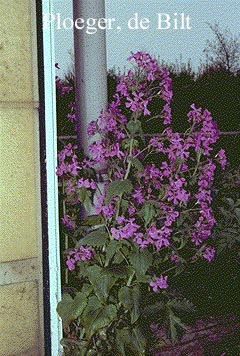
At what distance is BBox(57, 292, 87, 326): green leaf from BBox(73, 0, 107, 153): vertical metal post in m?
0.94

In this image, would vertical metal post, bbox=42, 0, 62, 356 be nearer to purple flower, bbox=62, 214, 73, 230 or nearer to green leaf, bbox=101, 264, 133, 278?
green leaf, bbox=101, 264, 133, 278

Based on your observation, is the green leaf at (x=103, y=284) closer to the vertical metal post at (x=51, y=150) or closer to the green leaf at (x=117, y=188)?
the vertical metal post at (x=51, y=150)

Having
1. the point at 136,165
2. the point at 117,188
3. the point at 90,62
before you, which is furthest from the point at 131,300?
the point at 90,62

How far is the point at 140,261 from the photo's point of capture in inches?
137

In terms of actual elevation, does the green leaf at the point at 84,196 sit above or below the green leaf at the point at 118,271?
above

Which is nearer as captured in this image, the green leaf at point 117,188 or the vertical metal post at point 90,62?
the green leaf at point 117,188

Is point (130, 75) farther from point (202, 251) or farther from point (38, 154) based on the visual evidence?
point (202, 251)

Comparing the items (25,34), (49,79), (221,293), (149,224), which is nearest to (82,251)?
(149,224)

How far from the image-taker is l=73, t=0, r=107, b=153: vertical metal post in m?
3.69

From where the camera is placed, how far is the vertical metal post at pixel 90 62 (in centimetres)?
369

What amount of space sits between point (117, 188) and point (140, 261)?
1.30 feet

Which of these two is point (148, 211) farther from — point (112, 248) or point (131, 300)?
point (131, 300)

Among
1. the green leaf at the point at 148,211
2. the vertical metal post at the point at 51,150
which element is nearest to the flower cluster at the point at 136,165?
the green leaf at the point at 148,211

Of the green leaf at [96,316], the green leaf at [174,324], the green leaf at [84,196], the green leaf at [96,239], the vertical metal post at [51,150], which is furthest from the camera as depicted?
the green leaf at [174,324]
